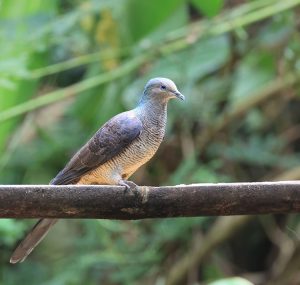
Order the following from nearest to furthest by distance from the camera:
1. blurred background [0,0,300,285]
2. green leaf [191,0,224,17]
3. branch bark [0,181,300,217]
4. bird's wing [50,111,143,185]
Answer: branch bark [0,181,300,217]
bird's wing [50,111,143,185]
green leaf [191,0,224,17]
blurred background [0,0,300,285]

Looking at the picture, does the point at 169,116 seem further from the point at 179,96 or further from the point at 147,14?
the point at 179,96

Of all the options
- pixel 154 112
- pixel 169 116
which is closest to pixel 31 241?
→ pixel 154 112

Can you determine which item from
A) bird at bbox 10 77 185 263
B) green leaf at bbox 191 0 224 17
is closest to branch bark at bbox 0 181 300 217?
bird at bbox 10 77 185 263

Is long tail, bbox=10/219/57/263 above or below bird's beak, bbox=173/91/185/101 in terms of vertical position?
below

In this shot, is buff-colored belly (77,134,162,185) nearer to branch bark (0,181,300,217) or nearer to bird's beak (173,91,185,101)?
bird's beak (173,91,185,101)

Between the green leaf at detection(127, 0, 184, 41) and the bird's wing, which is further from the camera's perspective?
the green leaf at detection(127, 0, 184, 41)

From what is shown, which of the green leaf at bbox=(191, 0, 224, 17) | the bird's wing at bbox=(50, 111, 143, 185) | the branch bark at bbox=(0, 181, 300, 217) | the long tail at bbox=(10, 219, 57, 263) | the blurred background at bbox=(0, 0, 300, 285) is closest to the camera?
the branch bark at bbox=(0, 181, 300, 217)

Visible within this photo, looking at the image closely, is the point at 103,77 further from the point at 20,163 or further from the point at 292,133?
the point at 292,133

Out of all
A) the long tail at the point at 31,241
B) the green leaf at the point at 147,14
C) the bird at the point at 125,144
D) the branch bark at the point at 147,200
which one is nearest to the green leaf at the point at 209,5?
the green leaf at the point at 147,14
